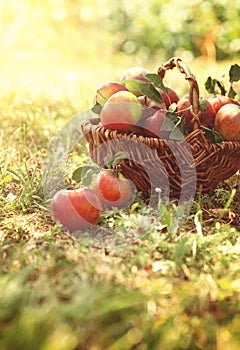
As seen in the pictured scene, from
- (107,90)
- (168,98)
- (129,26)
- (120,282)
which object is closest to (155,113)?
(168,98)

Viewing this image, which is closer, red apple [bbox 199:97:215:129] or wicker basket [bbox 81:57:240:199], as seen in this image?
wicker basket [bbox 81:57:240:199]

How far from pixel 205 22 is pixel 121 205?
4.67 m

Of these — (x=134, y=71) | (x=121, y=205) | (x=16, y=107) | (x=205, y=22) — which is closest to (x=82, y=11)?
(x=205, y=22)

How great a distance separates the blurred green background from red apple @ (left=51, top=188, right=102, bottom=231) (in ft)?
7.79

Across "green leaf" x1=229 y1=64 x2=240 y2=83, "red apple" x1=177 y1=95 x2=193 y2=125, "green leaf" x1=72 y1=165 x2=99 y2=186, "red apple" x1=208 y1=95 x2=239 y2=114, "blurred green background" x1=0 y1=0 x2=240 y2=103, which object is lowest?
"blurred green background" x1=0 y1=0 x2=240 y2=103

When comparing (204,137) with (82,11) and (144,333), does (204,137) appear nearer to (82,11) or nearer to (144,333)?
(144,333)

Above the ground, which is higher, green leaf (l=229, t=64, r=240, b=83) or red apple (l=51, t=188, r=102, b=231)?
green leaf (l=229, t=64, r=240, b=83)

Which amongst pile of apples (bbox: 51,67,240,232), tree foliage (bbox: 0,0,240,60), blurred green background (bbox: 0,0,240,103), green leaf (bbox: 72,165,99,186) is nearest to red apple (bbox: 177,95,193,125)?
pile of apples (bbox: 51,67,240,232)

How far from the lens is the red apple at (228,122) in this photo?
2410 mm

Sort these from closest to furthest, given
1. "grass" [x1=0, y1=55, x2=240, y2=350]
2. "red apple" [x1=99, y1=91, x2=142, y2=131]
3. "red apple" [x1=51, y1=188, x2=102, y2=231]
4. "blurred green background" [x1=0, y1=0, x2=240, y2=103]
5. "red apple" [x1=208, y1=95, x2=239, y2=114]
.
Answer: "grass" [x1=0, y1=55, x2=240, y2=350]
"red apple" [x1=51, y1=188, x2=102, y2=231]
"red apple" [x1=99, y1=91, x2=142, y2=131]
"red apple" [x1=208, y1=95, x2=239, y2=114]
"blurred green background" [x1=0, y1=0, x2=240, y2=103]

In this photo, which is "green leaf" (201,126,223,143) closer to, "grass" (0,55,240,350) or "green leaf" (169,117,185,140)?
"green leaf" (169,117,185,140)

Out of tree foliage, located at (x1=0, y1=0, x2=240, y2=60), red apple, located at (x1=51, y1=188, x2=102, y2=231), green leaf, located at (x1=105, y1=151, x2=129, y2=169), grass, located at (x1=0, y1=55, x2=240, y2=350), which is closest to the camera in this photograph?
grass, located at (x1=0, y1=55, x2=240, y2=350)

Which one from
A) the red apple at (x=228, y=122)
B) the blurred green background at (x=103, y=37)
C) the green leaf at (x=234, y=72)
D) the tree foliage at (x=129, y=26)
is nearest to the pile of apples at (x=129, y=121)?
the red apple at (x=228, y=122)

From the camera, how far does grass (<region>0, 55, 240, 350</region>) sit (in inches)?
57.2
